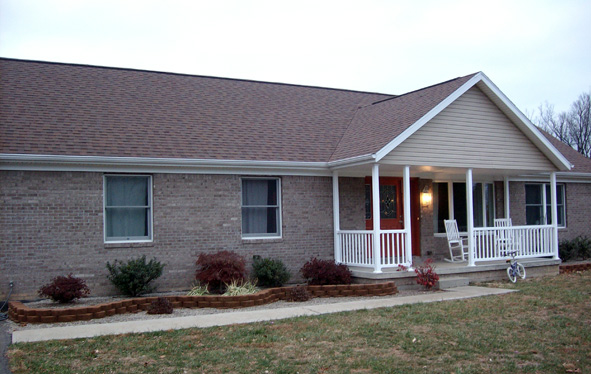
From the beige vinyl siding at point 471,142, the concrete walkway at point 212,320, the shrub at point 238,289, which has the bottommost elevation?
the concrete walkway at point 212,320

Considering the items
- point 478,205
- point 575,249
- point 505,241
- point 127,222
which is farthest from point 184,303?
point 575,249

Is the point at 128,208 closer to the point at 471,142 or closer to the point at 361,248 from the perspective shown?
the point at 361,248

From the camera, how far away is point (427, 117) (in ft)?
43.5

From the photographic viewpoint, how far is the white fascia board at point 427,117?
12.7 meters

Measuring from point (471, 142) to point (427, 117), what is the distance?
5.78ft

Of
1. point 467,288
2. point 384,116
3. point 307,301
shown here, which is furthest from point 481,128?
point 307,301

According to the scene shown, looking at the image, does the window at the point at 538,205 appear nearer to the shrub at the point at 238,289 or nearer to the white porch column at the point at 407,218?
the white porch column at the point at 407,218

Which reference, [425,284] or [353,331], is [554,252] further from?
[353,331]

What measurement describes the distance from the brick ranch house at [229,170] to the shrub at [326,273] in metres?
0.50

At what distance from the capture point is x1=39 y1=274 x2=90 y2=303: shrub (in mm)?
10875

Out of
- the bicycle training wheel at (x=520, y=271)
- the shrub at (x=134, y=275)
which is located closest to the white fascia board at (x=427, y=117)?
the bicycle training wheel at (x=520, y=271)

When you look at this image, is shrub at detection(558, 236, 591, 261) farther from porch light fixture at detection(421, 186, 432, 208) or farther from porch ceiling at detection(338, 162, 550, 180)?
porch light fixture at detection(421, 186, 432, 208)

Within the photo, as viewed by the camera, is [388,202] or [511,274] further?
[388,202]

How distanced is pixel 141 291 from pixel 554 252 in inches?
434
